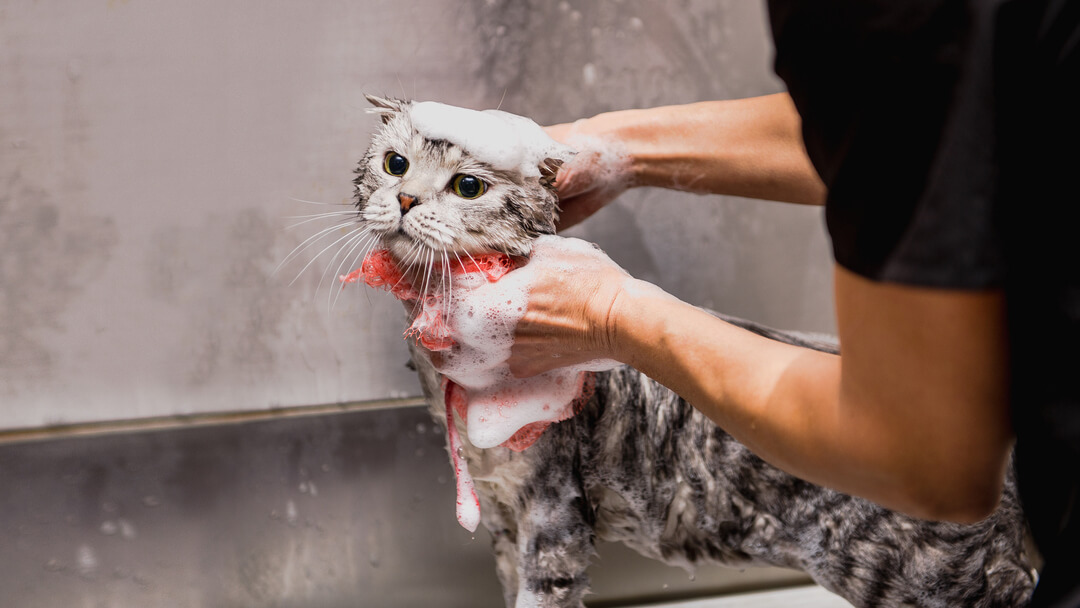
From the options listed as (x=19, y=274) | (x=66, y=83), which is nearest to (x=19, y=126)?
(x=66, y=83)

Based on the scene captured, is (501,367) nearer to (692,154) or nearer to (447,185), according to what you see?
(447,185)

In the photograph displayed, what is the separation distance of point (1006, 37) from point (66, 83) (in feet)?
4.48

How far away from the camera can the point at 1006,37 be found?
43 cm

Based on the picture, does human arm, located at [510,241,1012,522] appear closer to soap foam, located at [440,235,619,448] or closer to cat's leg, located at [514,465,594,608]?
soap foam, located at [440,235,619,448]

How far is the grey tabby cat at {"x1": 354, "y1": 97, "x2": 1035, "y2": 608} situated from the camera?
955mm

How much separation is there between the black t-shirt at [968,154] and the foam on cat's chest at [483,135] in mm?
408

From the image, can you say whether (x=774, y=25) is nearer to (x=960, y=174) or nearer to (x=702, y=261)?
(x=960, y=174)

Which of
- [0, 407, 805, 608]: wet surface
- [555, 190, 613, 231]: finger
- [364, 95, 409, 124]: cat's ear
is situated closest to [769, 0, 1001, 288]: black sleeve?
[364, 95, 409, 124]: cat's ear

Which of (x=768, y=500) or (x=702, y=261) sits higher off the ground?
(x=702, y=261)

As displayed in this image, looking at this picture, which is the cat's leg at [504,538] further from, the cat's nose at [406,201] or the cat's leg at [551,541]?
the cat's nose at [406,201]

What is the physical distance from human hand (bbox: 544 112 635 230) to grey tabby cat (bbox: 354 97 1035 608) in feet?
0.59

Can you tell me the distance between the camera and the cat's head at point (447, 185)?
816mm

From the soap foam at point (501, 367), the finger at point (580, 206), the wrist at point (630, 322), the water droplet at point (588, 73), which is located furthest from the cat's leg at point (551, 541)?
the water droplet at point (588, 73)

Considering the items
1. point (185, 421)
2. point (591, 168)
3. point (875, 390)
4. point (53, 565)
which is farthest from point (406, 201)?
point (53, 565)
